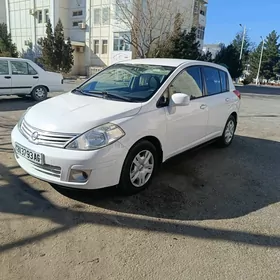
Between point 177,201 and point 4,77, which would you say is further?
point 4,77

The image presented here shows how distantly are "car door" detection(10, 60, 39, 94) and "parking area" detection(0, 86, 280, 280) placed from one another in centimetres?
591

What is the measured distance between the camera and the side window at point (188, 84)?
3954mm

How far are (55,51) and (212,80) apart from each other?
28549 millimetres

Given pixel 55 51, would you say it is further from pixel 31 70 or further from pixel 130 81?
pixel 130 81

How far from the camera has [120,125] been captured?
3.14 metres

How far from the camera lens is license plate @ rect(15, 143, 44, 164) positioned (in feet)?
9.89

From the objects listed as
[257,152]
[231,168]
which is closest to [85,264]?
[231,168]

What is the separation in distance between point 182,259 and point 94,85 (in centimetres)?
286

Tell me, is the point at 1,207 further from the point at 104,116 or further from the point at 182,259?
the point at 182,259

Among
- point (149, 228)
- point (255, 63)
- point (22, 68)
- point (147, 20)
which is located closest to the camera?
point (149, 228)

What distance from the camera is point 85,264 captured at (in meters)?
2.34

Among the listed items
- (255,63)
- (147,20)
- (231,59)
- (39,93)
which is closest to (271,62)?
(255,63)

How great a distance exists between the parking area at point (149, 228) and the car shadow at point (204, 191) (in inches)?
0.5

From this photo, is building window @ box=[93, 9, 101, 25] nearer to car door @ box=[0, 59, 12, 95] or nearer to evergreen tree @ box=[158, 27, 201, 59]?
evergreen tree @ box=[158, 27, 201, 59]
